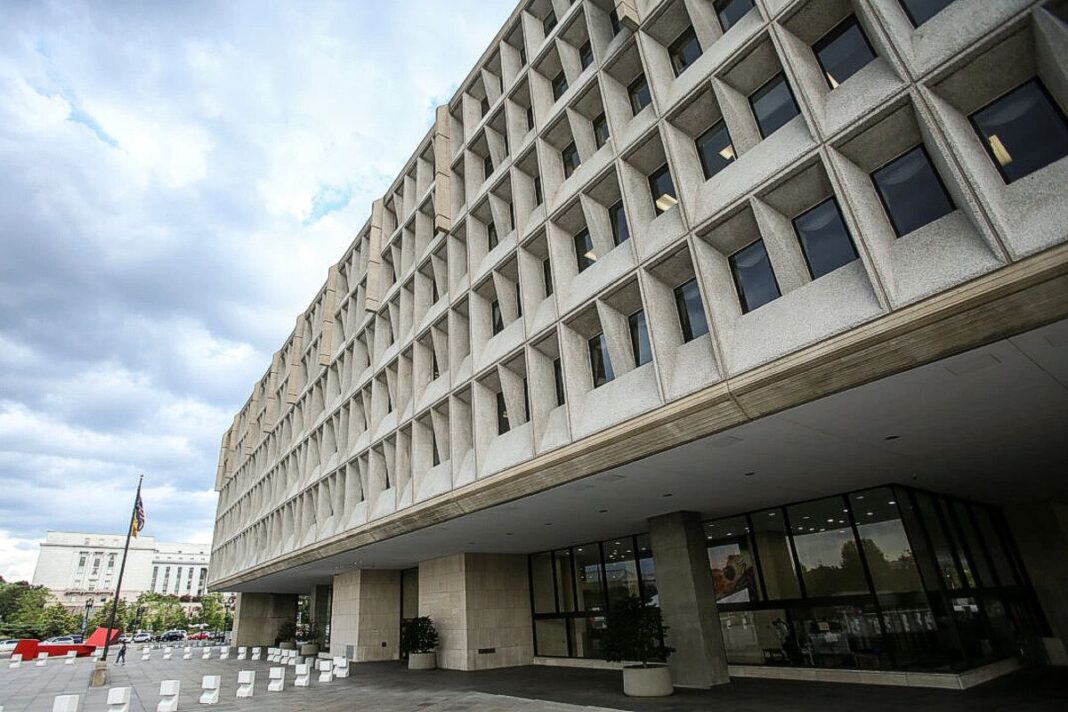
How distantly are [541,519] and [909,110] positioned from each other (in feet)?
47.4

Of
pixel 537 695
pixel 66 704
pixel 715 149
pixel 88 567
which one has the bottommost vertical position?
pixel 537 695

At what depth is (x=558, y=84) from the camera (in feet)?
61.9

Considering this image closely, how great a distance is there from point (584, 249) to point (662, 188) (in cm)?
306

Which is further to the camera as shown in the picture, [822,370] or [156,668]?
[156,668]

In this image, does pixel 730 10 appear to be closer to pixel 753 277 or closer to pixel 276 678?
pixel 753 277

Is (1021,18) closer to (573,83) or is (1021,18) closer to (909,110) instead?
(909,110)

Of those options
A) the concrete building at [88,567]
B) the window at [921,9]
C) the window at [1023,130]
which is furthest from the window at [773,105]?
the concrete building at [88,567]

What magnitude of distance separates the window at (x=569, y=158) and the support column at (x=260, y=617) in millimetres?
49874

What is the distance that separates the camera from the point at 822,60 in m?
11.2

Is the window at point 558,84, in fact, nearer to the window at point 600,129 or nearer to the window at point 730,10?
the window at point 600,129

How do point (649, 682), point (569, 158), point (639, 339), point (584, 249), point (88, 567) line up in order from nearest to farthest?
point (639, 339) < point (649, 682) < point (584, 249) < point (569, 158) < point (88, 567)

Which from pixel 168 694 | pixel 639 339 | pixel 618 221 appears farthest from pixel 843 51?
pixel 168 694

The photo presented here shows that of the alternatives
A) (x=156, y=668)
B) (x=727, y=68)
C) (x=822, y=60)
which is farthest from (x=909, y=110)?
(x=156, y=668)

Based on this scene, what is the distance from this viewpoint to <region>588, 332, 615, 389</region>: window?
570 inches
